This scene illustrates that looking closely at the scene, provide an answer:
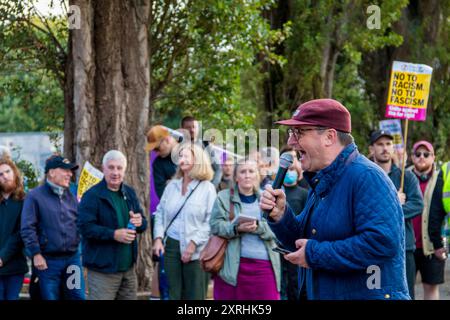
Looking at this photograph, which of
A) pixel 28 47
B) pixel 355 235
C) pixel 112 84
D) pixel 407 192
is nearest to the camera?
pixel 355 235

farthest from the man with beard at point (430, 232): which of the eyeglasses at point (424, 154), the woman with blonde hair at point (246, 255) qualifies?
the woman with blonde hair at point (246, 255)

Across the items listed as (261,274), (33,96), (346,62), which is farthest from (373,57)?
(261,274)

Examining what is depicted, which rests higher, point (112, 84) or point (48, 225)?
point (112, 84)

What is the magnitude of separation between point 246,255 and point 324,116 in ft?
14.3

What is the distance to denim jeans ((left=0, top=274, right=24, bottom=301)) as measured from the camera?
933cm

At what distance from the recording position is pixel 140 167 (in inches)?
481

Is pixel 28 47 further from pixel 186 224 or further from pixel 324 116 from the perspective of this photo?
pixel 324 116

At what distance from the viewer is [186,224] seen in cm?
921

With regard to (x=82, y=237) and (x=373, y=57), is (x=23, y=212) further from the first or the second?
(x=373, y=57)

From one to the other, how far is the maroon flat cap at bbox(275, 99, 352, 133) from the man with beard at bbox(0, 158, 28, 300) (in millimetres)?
5579

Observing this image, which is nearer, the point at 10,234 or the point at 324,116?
the point at 324,116

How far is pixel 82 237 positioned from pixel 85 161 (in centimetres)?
276

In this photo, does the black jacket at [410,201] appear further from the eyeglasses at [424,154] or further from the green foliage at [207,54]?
the green foliage at [207,54]

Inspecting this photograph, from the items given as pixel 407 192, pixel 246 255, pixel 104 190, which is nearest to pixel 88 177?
pixel 104 190
